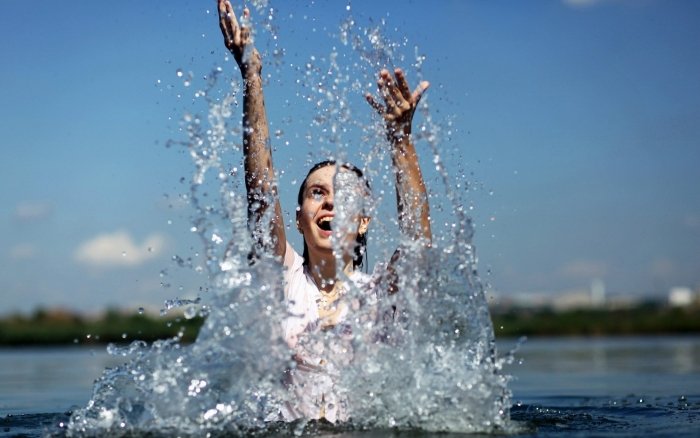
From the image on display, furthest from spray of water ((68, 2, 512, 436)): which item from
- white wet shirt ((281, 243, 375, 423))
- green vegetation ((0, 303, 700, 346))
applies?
green vegetation ((0, 303, 700, 346))

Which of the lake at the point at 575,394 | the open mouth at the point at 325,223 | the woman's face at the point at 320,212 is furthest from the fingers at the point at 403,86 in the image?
the lake at the point at 575,394

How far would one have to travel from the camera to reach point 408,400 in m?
5.88

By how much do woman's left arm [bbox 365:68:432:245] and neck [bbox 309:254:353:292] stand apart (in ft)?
1.40

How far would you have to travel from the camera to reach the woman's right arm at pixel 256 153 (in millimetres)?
5945

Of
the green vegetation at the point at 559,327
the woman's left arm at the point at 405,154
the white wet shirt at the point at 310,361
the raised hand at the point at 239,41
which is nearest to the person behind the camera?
the woman's left arm at the point at 405,154

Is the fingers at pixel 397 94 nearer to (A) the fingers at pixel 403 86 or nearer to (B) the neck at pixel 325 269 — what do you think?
(A) the fingers at pixel 403 86

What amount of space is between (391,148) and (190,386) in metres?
1.80

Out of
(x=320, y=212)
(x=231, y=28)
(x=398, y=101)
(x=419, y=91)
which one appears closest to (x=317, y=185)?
(x=320, y=212)

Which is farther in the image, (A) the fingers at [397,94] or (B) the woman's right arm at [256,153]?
(B) the woman's right arm at [256,153]

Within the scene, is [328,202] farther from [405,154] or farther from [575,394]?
[575,394]

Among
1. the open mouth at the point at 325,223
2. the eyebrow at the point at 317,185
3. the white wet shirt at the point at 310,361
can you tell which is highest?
the eyebrow at the point at 317,185

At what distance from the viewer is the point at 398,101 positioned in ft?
Answer: 19.1

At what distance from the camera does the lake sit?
6.64m

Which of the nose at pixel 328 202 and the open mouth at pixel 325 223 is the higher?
the nose at pixel 328 202
